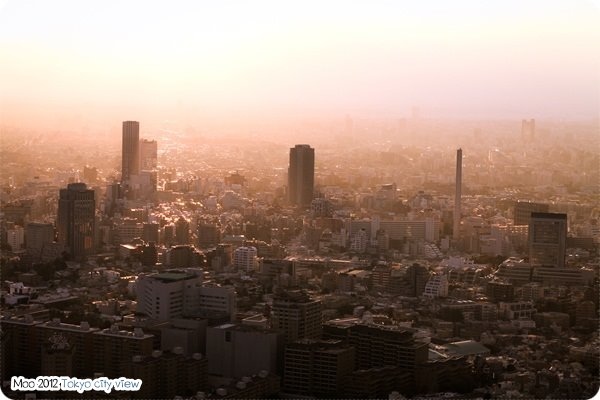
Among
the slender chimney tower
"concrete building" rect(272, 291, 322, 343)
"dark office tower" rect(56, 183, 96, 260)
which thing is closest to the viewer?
"concrete building" rect(272, 291, 322, 343)

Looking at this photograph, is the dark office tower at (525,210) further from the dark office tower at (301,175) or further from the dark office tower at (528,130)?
the dark office tower at (301,175)

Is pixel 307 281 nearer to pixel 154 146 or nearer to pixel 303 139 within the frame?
pixel 303 139

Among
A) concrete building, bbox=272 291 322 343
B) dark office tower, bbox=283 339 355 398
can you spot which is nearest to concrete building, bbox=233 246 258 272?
concrete building, bbox=272 291 322 343

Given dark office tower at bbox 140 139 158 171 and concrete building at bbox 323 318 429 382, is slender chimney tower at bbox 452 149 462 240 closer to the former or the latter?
dark office tower at bbox 140 139 158 171

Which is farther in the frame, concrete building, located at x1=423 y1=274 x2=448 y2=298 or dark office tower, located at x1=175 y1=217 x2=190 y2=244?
dark office tower, located at x1=175 y1=217 x2=190 y2=244

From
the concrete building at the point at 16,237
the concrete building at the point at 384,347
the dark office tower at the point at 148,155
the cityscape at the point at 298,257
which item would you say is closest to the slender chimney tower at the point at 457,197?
the cityscape at the point at 298,257

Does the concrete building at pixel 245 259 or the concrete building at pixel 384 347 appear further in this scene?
the concrete building at pixel 245 259

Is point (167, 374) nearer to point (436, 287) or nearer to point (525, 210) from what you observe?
point (436, 287)
